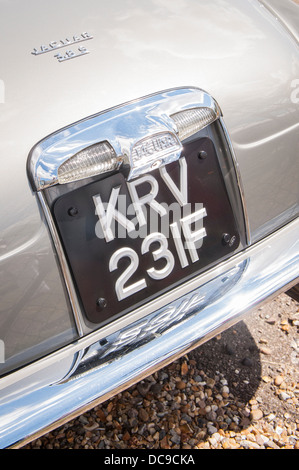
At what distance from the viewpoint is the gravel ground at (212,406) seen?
2186 millimetres

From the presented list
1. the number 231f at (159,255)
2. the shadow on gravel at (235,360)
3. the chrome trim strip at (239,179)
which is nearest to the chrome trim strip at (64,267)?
the number 231f at (159,255)

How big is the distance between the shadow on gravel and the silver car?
0.68m

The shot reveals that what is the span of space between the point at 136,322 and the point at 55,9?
41.5 inches

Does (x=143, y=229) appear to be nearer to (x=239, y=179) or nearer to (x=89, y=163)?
(x=89, y=163)

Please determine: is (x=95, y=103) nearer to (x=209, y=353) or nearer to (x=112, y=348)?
(x=112, y=348)

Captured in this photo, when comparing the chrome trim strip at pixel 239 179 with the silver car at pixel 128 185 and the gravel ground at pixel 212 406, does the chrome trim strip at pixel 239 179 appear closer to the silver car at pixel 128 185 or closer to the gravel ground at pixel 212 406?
the silver car at pixel 128 185

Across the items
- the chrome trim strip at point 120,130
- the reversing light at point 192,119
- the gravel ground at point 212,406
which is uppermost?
the chrome trim strip at point 120,130

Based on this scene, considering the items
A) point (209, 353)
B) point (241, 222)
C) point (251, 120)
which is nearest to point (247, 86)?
point (251, 120)

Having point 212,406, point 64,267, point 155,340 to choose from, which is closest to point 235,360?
point 212,406

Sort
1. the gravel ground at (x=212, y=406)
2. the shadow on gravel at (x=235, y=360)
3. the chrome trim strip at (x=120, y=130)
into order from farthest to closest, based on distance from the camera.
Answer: the shadow on gravel at (x=235, y=360), the gravel ground at (x=212, y=406), the chrome trim strip at (x=120, y=130)

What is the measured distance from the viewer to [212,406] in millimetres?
2314

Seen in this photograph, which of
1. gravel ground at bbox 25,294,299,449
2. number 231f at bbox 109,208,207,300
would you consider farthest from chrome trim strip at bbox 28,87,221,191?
gravel ground at bbox 25,294,299,449

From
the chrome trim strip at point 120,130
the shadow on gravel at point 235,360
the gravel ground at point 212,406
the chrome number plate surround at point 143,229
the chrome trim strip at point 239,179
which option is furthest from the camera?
the shadow on gravel at point 235,360

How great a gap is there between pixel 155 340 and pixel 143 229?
0.35m
